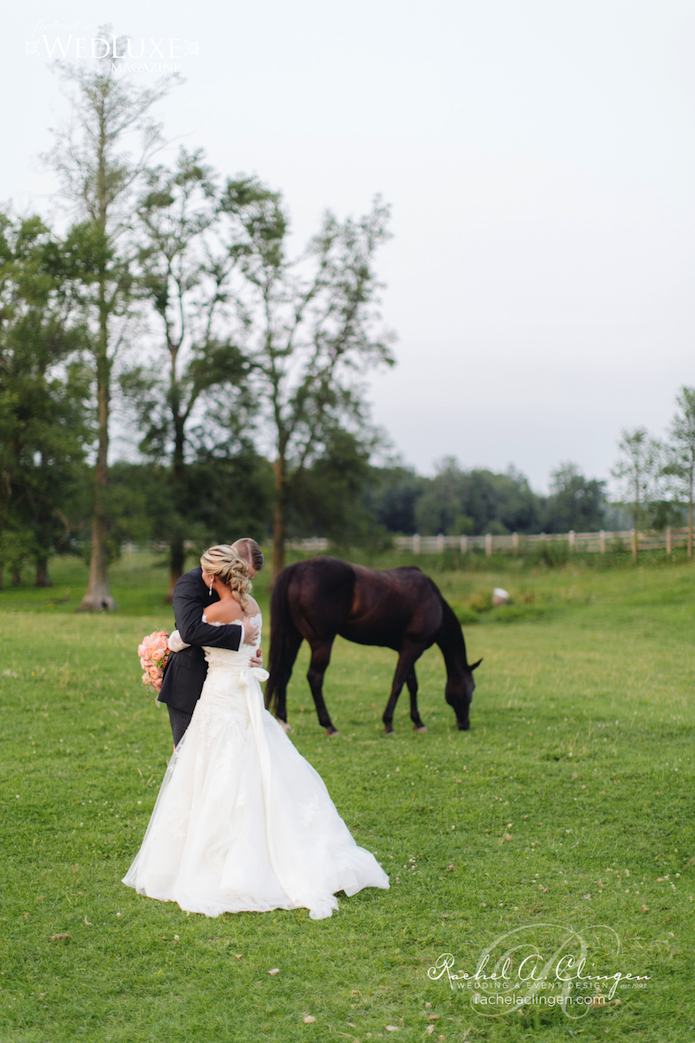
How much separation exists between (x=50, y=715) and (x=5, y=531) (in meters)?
17.5

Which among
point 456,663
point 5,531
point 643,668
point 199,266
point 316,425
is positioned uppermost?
point 199,266

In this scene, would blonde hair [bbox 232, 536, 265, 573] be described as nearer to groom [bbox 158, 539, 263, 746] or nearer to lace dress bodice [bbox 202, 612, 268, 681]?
groom [bbox 158, 539, 263, 746]

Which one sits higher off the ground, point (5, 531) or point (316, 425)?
point (316, 425)

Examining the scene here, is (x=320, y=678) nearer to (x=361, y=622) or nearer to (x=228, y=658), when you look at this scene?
(x=361, y=622)

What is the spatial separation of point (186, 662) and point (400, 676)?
503cm

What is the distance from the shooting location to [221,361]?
32219mm

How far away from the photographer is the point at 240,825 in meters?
4.98

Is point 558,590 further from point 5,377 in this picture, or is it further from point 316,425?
point 5,377

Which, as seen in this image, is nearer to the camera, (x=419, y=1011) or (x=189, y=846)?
(x=419, y=1011)

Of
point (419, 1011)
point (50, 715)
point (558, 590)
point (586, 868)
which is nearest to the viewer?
point (419, 1011)

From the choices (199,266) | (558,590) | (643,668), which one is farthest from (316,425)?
(643,668)

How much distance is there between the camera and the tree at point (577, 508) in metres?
67.9

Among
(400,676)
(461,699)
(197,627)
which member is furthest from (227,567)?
(461,699)

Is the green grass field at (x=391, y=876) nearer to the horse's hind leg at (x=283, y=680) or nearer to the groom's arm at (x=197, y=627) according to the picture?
the horse's hind leg at (x=283, y=680)
